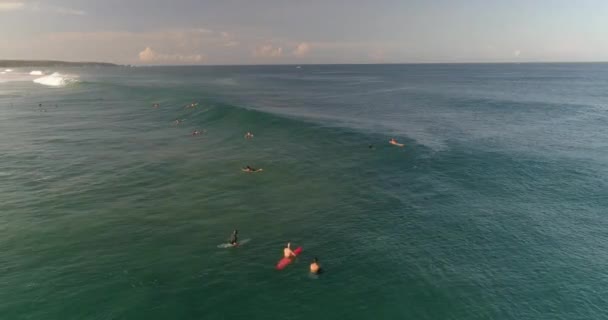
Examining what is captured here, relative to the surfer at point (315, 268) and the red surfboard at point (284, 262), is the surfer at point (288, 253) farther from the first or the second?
the surfer at point (315, 268)

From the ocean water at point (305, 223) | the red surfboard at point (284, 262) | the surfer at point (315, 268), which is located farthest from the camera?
the red surfboard at point (284, 262)

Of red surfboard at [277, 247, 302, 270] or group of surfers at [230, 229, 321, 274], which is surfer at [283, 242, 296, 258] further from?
red surfboard at [277, 247, 302, 270]

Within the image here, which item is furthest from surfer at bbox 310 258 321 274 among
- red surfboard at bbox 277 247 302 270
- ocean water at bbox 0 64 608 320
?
red surfboard at bbox 277 247 302 270

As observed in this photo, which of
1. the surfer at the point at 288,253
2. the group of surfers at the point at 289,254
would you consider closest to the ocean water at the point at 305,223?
the group of surfers at the point at 289,254

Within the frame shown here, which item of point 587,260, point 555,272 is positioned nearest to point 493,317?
point 555,272

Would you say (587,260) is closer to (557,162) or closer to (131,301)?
(557,162)

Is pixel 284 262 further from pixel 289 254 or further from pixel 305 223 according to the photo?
pixel 305 223

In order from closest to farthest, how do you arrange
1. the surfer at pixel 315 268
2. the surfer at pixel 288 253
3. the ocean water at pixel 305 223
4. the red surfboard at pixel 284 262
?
the ocean water at pixel 305 223 < the surfer at pixel 315 268 < the red surfboard at pixel 284 262 < the surfer at pixel 288 253

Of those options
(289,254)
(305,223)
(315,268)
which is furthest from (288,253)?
(305,223)

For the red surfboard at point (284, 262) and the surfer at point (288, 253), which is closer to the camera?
the red surfboard at point (284, 262)
